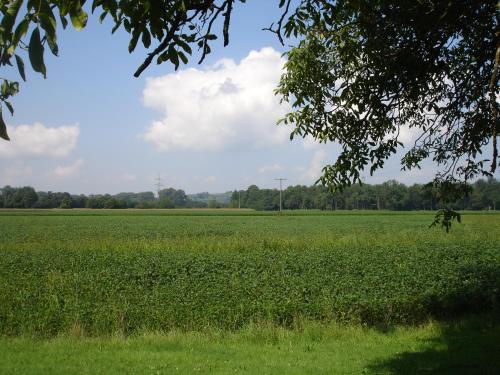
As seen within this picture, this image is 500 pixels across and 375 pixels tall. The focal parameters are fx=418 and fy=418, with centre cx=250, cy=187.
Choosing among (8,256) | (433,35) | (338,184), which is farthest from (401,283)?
(8,256)

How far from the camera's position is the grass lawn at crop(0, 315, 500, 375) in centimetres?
649

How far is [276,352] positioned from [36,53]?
7024mm

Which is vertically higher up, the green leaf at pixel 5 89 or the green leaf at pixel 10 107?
the green leaf at pixel 5 89

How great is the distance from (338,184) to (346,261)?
9822 millimetres

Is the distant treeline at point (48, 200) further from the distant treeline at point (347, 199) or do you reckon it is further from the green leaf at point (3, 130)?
the green leaf at point (3, 130)

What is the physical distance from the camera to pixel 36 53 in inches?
60.1

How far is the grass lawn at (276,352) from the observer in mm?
6488

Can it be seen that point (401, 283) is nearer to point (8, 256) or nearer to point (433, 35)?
point (433, 35)

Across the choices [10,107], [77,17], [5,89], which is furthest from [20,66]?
[5,89]

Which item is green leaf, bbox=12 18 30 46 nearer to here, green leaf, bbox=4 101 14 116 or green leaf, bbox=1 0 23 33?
green leaf, bbox=1 0 23 33

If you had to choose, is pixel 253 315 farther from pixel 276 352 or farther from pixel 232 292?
pixel 276 352

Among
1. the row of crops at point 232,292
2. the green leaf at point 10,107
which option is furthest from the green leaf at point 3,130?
the row of crops at point 232,292

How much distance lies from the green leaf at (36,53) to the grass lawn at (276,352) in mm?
5778

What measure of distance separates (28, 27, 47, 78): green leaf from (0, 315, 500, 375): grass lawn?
19.0ft
